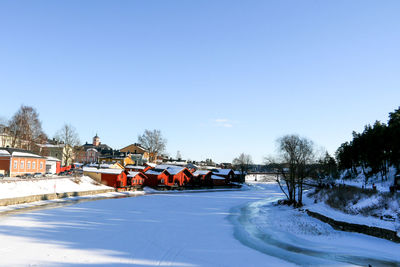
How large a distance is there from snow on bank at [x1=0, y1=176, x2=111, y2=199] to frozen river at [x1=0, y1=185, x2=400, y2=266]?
34.7ft

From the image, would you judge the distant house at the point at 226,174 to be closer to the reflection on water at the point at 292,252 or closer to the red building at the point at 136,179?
the red building at the point at 136,179

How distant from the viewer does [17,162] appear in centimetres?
4941

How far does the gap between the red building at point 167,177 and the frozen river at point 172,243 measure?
137 feet

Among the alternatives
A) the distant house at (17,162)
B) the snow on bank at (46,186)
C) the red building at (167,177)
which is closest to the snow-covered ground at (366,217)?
the snow on bank at (46,186)

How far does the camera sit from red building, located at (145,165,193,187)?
225ft

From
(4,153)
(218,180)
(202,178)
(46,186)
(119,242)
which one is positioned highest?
(4,153)

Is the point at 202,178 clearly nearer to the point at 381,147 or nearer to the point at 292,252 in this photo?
the point at 381,147

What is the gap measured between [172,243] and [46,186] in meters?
32.0

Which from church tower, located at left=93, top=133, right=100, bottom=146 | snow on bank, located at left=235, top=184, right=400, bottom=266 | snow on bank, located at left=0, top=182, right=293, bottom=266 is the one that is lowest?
snow on bank, located at left=235, top=184, right=400, bottom=266

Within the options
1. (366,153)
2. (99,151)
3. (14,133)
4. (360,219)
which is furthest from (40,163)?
(99,151)

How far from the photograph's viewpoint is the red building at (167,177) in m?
68.7

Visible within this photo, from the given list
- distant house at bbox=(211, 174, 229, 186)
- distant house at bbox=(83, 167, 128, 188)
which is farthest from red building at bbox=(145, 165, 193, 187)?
distant house at bbox=(211, 174, 229, 186)

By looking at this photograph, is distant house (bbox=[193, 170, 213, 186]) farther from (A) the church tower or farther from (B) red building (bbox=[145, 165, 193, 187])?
(A) the church tower

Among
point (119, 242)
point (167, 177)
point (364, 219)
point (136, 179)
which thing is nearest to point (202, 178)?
point (167, 177)
